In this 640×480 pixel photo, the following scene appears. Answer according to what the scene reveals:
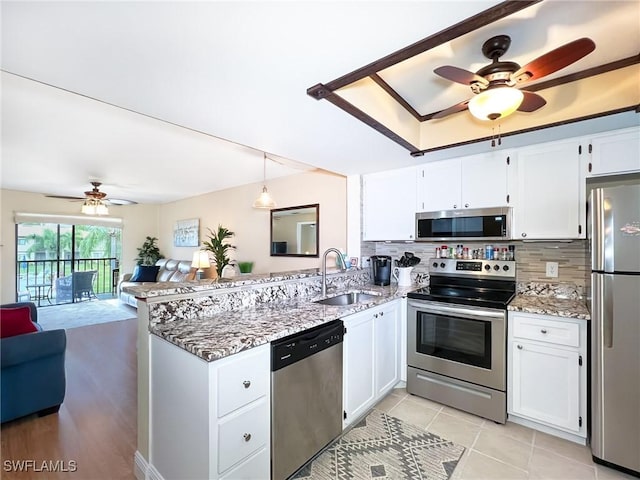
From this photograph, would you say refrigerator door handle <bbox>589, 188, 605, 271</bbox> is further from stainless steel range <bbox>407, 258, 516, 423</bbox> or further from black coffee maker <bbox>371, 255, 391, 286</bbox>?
black coffee maker <bbox>371, 255, 391, 286</bbox>

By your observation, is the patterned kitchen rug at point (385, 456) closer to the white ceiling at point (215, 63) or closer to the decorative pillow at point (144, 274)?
the white ceiling at point (215, 63)

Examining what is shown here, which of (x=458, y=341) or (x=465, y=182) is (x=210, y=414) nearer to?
(x=458, y=341)

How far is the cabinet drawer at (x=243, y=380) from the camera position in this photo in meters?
1.32

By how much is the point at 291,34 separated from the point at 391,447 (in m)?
2.48

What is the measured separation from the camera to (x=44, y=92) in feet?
6.85

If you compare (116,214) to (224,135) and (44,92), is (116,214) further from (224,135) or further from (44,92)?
(224,135)

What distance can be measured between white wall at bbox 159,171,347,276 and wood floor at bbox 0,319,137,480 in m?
2.38

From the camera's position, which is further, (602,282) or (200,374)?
(602,282)

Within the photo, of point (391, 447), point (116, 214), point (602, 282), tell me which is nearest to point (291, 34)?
point (602, 282)

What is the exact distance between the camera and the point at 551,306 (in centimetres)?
216

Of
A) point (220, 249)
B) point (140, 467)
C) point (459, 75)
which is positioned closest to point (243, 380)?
point (140, 467)

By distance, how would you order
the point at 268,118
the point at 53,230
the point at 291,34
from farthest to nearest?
the point at 53,230 < the point at 268,118 < the point at 291,34

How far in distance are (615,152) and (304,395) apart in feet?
9.02

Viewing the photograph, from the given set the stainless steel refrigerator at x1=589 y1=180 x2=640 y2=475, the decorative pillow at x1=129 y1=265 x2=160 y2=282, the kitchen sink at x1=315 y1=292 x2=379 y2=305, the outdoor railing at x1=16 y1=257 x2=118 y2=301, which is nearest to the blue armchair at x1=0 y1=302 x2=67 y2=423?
the kitchen sink at x1=315 y1=292 x2=379 y2=305
